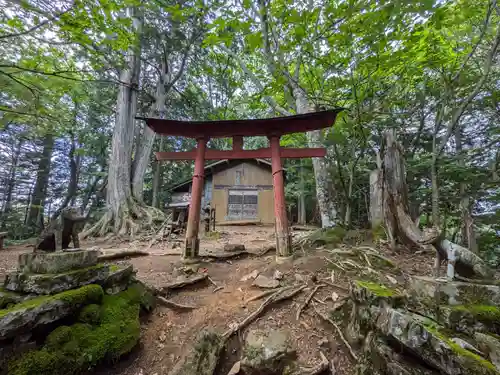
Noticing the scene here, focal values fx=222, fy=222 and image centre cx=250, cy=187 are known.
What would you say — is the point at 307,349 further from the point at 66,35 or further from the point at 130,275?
the point at 66,35

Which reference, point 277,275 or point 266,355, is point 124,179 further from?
point 266,355

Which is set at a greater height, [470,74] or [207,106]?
[207,106]

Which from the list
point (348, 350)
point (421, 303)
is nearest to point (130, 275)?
point (348, 350)

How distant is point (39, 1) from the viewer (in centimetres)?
363

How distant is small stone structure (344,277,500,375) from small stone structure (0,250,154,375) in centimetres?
260

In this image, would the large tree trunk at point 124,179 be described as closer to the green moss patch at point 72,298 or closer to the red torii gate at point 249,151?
the red torii gate at point 249,151

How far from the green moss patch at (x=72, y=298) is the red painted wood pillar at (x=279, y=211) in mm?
3282

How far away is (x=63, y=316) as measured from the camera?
2.31 metres

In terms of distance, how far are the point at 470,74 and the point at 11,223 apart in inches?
829

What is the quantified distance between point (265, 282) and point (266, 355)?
5.50ft

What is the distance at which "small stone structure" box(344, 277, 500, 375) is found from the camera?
153 centimetres

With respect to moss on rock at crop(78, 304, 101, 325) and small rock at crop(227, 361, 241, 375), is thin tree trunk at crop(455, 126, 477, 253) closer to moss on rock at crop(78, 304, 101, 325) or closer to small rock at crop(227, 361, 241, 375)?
small rock at crop(227, 361, 241, 375)

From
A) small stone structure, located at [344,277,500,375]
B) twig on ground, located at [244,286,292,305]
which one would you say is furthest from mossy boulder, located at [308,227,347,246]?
small stone structure, located at [344,277,500,375]

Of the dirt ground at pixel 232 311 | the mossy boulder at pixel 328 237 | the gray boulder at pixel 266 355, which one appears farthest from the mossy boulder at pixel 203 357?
the mossy boulder at pixel 328 237
